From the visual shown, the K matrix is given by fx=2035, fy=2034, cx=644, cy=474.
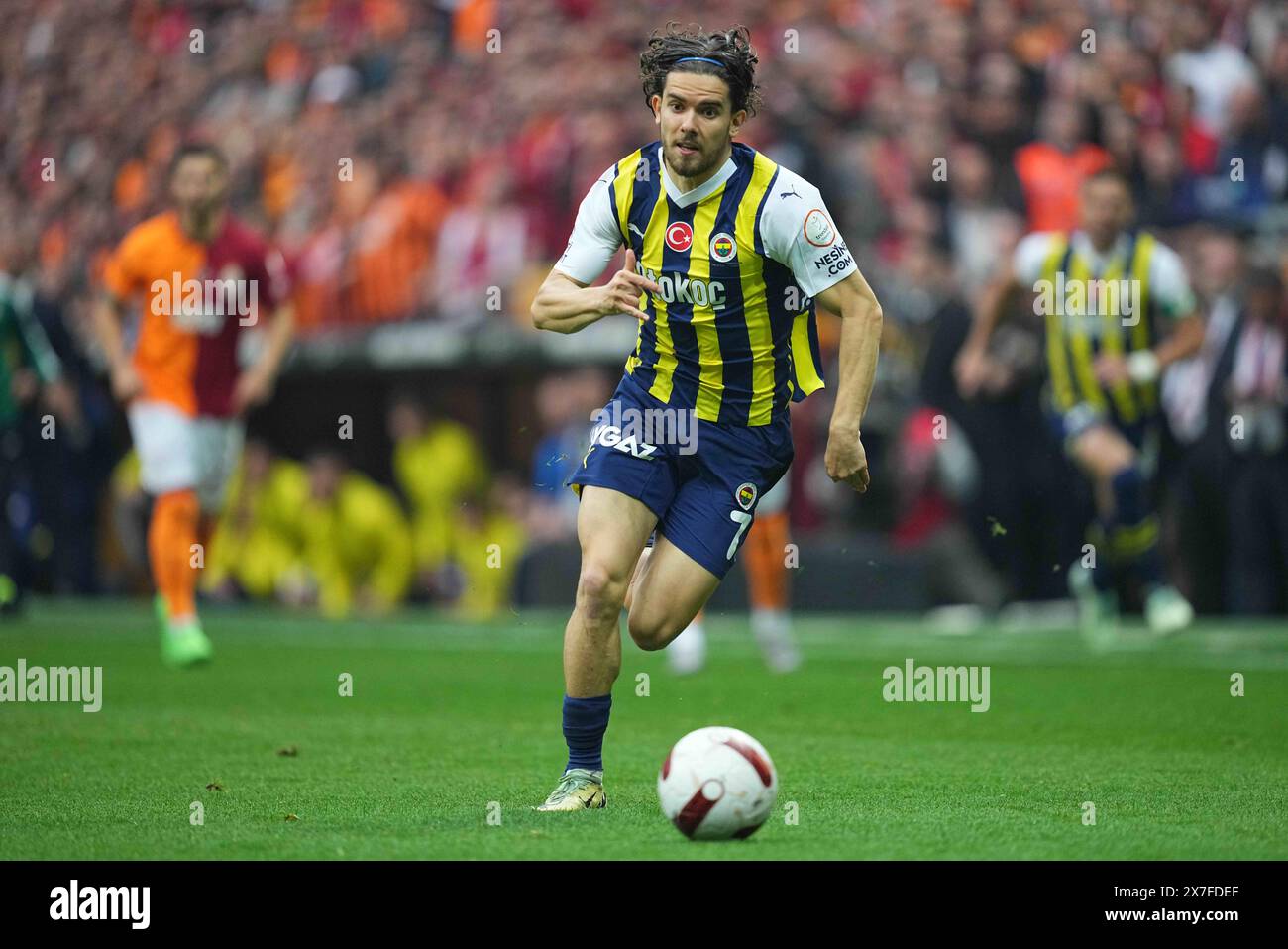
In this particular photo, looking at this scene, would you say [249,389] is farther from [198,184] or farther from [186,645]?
[186,645]

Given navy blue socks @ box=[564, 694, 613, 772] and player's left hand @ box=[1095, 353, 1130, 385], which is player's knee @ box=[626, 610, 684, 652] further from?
player's left hand @ box=[1095, 353, 1130, 385]

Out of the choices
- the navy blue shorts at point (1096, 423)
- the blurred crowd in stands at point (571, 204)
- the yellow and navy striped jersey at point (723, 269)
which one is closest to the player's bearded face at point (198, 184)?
the blurred crowd in stands at point (571, 204)

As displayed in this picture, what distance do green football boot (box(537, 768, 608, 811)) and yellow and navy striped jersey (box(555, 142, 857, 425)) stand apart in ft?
4.18

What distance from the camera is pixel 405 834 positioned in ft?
19.5

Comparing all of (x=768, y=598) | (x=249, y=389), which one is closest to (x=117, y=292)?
(x=249, y=389)

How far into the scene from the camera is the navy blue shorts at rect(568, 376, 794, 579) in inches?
263

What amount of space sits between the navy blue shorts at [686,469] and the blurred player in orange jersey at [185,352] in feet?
14.9

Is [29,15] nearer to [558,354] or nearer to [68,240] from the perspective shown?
[68,240]

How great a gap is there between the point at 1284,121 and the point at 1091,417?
3024 mm

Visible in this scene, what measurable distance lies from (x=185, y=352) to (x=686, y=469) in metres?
5.13

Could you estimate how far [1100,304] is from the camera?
1190cm

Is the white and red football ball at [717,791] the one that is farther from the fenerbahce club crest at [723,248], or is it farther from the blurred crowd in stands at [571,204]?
the blurred crowd in stands at [571,204]

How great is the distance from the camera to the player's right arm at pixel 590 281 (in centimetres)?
622
